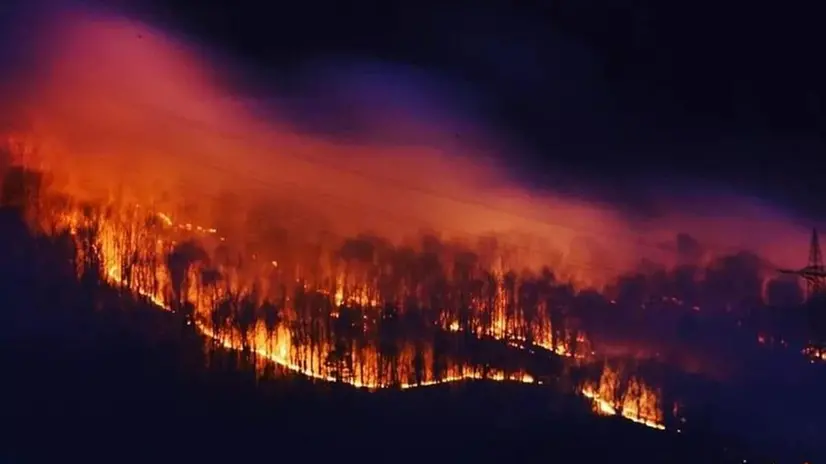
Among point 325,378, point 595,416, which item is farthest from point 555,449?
point 325,378

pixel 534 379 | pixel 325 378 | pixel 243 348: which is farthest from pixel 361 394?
pixel 534 379

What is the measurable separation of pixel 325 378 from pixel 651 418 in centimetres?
1294

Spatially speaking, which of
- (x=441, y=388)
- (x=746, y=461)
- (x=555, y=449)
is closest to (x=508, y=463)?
(x=555, y=449)

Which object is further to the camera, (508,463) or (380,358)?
(380,358)

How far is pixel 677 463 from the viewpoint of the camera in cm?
3719

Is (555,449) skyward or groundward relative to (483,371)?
groundward

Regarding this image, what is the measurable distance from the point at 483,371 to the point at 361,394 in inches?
224

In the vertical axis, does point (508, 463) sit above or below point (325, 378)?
below

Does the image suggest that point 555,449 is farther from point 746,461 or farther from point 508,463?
point 746,461

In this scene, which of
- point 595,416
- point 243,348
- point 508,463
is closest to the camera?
point 508,463

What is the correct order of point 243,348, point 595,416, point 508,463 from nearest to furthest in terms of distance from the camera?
point 508,463
point 243,348
point 595,416

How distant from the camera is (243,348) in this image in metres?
36.8

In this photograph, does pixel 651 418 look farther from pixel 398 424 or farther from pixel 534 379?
pixel 398 424

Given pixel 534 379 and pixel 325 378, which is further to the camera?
pixel 534 379
